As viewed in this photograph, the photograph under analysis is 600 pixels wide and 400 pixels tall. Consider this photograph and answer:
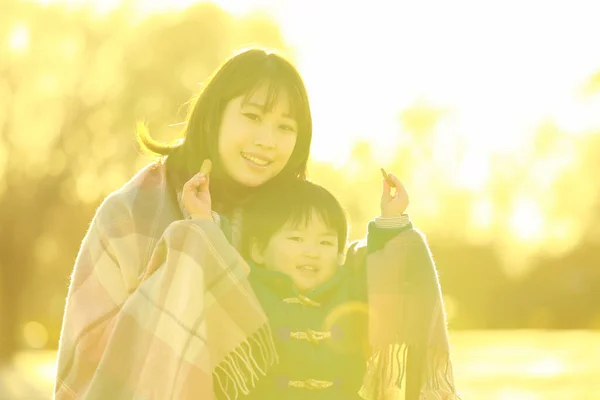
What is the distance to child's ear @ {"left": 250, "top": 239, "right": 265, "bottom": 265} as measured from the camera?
14.6 feet

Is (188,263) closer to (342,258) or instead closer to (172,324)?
(172,324)

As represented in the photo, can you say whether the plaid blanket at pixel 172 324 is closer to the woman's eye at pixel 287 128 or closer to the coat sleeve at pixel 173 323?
the coat sleeve at pixel 173 323

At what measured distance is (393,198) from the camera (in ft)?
14.3

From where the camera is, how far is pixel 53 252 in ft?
94.9

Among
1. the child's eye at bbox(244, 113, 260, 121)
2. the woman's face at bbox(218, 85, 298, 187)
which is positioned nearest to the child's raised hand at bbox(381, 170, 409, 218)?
the woman's face at bbox(218, 85, 298, 187)

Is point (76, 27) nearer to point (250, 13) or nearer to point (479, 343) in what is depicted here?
point (250, 13)

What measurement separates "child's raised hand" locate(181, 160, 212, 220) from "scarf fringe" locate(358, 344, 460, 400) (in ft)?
2.73

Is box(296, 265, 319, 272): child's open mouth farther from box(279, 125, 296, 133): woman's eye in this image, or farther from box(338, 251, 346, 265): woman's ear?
box(279, 125, 296, 133): woman's eye

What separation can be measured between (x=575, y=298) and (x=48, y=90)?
711 inches

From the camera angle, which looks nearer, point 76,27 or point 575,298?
point 76,27

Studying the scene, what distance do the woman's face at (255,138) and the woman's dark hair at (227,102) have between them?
0.10 feet

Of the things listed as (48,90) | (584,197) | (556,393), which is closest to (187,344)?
(556,393)

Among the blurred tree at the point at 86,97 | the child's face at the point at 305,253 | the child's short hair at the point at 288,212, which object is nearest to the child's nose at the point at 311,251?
the child's face at the point at 305,253

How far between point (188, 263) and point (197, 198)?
266mm
